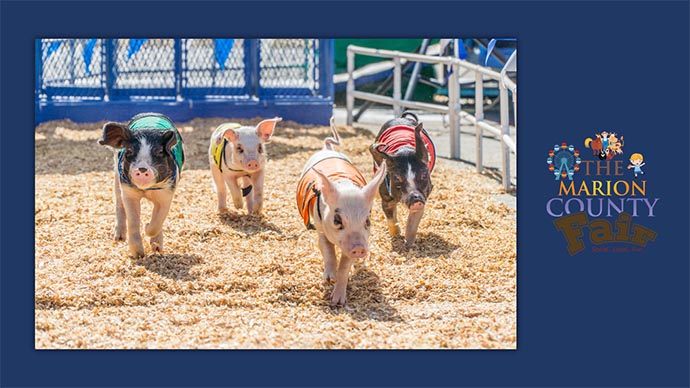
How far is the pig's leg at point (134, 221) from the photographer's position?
694cm

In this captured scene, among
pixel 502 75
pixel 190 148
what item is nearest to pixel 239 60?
pixel 190 148

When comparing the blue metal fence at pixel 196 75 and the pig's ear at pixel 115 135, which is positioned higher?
the blue metal fence at pixel 196 75

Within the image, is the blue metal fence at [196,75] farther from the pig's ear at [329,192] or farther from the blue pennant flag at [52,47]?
the pig's ear at [329,192]

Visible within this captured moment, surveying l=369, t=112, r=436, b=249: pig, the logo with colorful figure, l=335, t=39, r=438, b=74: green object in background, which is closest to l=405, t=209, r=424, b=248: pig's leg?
l=369, t=112, r=436, b=249: pig

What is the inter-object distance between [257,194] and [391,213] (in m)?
1.21

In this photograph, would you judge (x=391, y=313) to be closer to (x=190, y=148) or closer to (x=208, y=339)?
(x=208, y=339)

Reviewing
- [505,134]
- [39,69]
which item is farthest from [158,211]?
[39,69]

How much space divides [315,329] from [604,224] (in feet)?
5.11

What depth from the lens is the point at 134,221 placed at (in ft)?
22.9

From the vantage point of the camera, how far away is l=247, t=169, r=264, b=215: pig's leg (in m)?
8.26

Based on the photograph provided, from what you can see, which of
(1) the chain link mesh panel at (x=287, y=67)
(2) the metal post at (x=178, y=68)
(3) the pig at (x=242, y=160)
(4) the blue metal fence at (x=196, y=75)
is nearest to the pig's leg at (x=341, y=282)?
(3) the pig at (x=242, y=160)

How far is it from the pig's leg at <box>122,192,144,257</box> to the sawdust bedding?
0.07m

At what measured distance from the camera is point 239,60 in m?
14.9

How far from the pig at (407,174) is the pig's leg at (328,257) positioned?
0.98 metres
